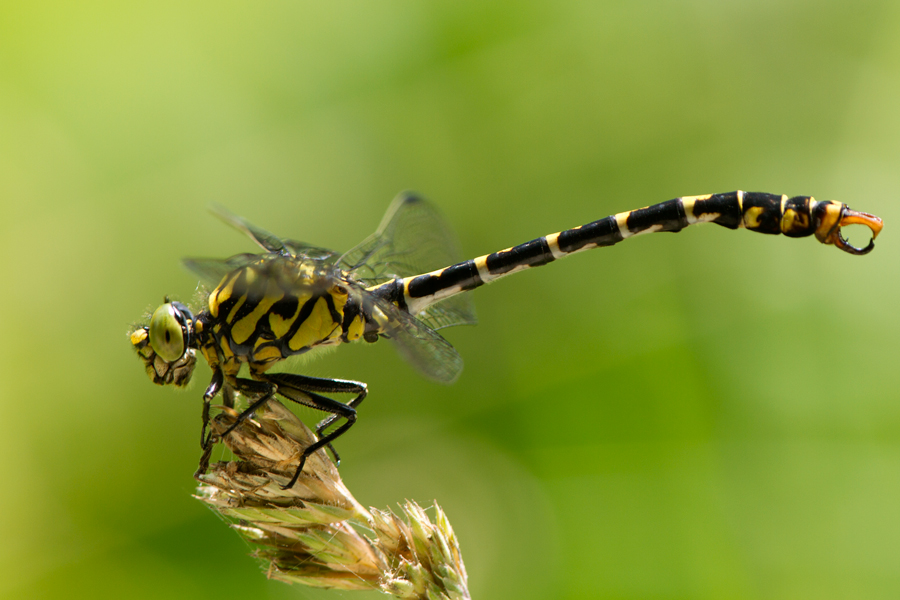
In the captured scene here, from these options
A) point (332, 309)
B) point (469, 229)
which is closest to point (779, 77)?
point (469, 229)

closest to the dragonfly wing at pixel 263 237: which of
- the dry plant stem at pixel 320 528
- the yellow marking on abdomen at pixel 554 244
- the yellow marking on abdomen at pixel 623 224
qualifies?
the dry plant stem at pixel 320 528

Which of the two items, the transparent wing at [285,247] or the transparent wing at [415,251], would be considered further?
the transparent wing at [415,251]

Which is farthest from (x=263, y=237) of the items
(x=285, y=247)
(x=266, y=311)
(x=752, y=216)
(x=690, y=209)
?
(x=752, y=216)

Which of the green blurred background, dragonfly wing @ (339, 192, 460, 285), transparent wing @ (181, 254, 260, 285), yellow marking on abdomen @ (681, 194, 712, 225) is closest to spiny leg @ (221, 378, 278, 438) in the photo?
transparent wing @ (181, 254, 260, 285)

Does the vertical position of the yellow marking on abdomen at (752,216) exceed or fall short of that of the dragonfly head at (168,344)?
it falls short

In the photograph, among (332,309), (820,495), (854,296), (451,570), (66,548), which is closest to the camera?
(451,570)

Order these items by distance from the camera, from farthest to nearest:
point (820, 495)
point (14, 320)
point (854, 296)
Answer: point (14, 320) → point (854, 296) → point (820, 495)

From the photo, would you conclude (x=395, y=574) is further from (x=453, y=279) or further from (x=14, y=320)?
(x=14, y=320)

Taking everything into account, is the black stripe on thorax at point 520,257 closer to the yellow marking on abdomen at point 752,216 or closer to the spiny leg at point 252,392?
the yellow marking on abdomen at point 752,216
